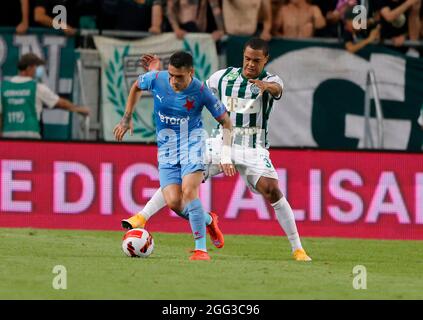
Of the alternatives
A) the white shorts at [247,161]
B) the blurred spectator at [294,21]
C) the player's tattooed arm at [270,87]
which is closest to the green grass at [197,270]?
the white shorts at [247,161]

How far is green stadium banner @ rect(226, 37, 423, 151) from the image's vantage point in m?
18.8

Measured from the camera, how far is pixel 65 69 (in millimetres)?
18500

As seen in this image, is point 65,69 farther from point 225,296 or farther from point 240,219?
point 225,296

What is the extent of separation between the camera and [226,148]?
522 inches

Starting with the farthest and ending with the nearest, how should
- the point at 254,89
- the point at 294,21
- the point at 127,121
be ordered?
the point at 294,21 → the point at 254,89 → the point at 127,121

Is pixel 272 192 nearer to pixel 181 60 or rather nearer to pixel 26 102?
pixel 181 60

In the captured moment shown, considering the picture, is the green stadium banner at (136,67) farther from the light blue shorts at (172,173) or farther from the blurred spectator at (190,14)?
the light blue shorts at (172,173)

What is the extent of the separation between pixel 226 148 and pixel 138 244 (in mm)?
1298

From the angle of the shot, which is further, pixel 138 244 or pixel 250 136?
pixel 250 136

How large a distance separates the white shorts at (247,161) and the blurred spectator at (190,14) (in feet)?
15.7

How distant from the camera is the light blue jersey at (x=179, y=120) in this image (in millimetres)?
13391

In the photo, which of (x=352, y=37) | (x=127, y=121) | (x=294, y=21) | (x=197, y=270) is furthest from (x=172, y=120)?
(x=294, y=21)

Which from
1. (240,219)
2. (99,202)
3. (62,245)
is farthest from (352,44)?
(62,245)
